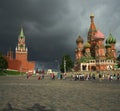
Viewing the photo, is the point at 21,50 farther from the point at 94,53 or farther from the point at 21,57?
the point at 94,53

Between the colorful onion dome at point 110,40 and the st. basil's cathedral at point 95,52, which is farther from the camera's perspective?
the colorful onion dome at point 110,40

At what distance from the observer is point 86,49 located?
121 m

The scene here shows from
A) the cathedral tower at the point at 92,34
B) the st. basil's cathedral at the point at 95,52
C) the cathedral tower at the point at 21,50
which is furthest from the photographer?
the cathedral tower at the point at 21,50

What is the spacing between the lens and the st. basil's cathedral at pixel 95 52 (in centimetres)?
10710

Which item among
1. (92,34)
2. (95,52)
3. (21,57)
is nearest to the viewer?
(95,52)

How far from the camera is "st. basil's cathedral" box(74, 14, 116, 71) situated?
351 ft

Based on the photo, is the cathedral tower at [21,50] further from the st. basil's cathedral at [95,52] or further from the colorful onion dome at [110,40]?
the colorful onion dome at [110,40]

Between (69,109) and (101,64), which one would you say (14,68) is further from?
(69,109)

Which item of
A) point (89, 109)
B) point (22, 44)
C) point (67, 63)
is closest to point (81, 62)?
point (67, 63)

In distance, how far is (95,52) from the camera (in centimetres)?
11550

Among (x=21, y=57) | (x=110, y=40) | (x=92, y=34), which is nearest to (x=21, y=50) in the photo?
(x=21, y=57)

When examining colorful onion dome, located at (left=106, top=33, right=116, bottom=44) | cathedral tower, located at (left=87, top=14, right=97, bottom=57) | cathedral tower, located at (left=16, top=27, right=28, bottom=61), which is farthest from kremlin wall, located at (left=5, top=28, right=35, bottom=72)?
colorful onion dome, located at (left=106, top=33, right=116, bottom=44)

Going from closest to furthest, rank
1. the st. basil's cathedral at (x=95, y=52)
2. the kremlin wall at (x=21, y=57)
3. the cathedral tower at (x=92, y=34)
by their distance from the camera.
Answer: the st. basil's cathedral at (x=95, y=52) < the cathedral tower at (x=92, y=34) < the kremlin wall at (x=21, y=57)

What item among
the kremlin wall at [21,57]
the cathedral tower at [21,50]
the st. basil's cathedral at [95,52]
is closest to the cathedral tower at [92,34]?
the st. basil's cathedral at [95,52]
